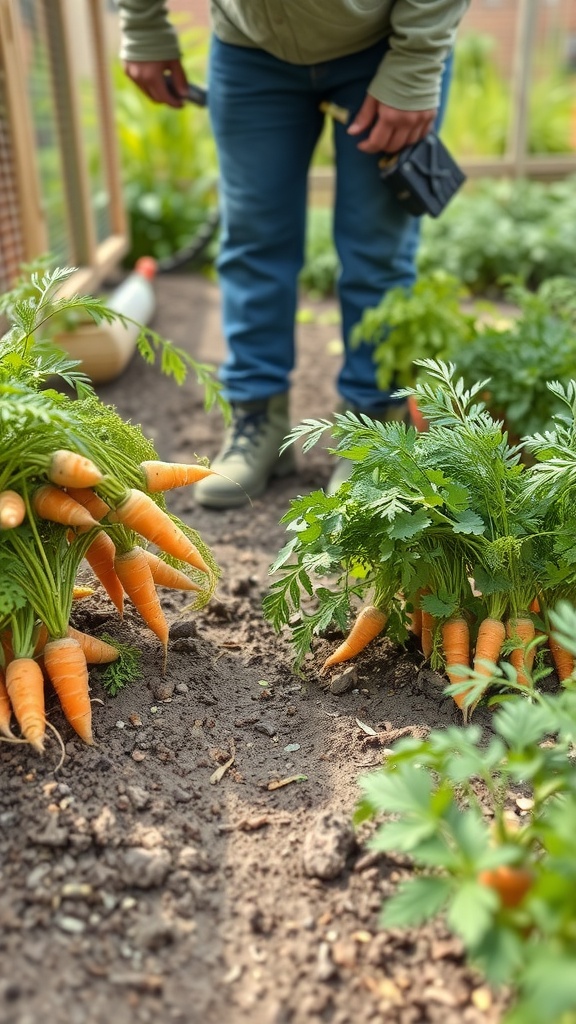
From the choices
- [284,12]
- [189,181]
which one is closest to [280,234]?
[284,12]

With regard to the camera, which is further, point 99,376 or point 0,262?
point 99,376

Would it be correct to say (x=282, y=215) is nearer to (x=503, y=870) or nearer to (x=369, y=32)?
(x=369, y=32)

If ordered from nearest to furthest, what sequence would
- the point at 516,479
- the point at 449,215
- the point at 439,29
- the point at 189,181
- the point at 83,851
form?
the point at 83,851
the point at 516,479
the point at 439,29
the point at 449,215
the point at 189,181

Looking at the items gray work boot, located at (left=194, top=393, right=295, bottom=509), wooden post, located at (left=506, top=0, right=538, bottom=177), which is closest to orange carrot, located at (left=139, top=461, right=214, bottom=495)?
gray work boot, located at (left=194, top=393, right=295, bottom=509)

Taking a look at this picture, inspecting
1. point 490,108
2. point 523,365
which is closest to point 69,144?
point 523,365

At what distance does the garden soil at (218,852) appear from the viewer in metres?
1.20

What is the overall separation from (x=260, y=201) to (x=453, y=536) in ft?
4.75

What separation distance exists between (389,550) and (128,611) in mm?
674

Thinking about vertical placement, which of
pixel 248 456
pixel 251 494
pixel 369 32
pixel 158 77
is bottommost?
pixel 251 494

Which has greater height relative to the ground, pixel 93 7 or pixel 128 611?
pixel 93 7

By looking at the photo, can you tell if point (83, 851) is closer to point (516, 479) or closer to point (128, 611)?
point (128, 611)

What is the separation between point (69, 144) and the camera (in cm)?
407

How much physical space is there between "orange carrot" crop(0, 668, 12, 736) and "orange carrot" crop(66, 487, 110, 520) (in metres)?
0.33

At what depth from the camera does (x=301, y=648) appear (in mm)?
1815
